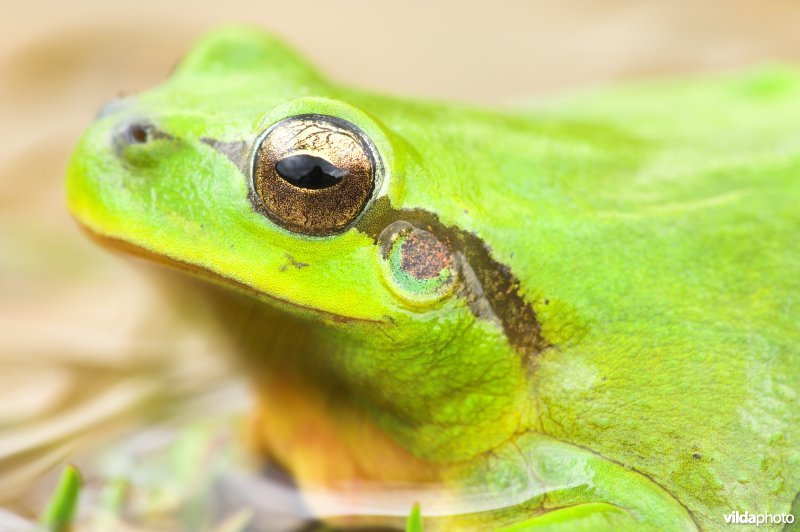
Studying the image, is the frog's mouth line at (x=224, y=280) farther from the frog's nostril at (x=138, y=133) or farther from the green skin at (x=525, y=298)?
the frog's nostril at (x=138, y=133)

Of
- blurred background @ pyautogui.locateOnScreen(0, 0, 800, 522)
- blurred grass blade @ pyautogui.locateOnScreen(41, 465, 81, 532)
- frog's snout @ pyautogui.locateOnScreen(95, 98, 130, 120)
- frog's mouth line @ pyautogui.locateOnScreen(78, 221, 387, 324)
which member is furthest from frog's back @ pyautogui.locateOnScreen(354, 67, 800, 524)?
blurred grass blade @ pyautogui.locateOnScreen(41, 465, 81, 532)

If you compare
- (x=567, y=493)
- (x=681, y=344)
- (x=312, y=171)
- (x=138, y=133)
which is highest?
(x=138, y=133)

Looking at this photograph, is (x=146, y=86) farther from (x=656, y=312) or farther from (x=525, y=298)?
(x=656, y=312)

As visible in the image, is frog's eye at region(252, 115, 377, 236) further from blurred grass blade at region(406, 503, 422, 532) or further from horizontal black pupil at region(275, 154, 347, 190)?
blurred grass blade at region(406, 503, 422, 532)

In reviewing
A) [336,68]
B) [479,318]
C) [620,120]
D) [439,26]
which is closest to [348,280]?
[479,318]

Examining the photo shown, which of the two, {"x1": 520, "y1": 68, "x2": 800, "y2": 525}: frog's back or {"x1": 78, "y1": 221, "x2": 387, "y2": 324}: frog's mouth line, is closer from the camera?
{"x1": 78, "y1": 221, "x2": 387, "y2": 324}: frog's mouth line

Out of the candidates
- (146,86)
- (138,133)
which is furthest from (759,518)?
(146,86)
